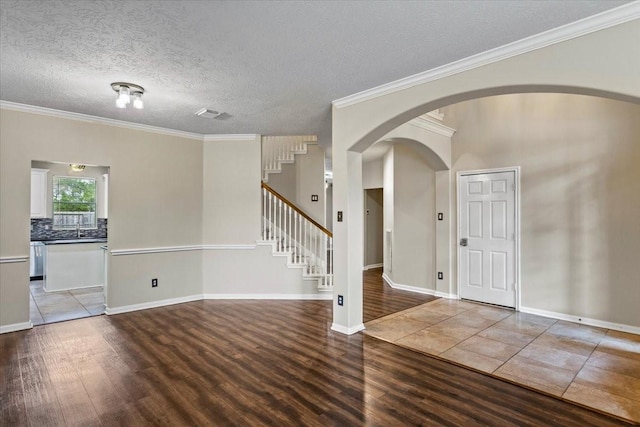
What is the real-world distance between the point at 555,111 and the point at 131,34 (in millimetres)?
4923

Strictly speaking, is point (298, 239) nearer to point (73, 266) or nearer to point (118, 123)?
point (118, 123)

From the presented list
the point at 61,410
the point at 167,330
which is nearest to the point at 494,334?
the point at 167,330

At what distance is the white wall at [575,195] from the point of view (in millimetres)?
3826

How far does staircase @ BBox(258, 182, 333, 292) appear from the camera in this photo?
17.5 ft

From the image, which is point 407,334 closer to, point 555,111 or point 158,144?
point 555,111

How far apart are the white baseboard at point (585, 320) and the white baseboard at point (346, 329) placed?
8.21ft

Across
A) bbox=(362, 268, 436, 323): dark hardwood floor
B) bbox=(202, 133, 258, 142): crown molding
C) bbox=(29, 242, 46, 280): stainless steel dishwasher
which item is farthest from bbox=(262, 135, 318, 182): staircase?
bbox=(29, 242, 46, 280): stainless steel dishwasher

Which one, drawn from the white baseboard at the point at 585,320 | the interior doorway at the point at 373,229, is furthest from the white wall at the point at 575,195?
the interior doorway at the point at 373,229

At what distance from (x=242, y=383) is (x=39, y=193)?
6.21m

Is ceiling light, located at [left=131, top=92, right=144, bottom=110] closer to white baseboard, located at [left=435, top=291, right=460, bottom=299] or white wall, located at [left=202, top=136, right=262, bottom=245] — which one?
white wall, located at [left=202, top=136, right=262, bottom=245]

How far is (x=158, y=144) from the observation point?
4.94 m

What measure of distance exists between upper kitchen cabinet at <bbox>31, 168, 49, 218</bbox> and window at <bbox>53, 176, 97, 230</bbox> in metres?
0.16

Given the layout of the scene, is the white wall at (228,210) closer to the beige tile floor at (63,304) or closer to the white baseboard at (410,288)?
the beige tile floor at (63,304)

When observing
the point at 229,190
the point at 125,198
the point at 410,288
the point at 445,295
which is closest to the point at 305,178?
the point at 229,190
